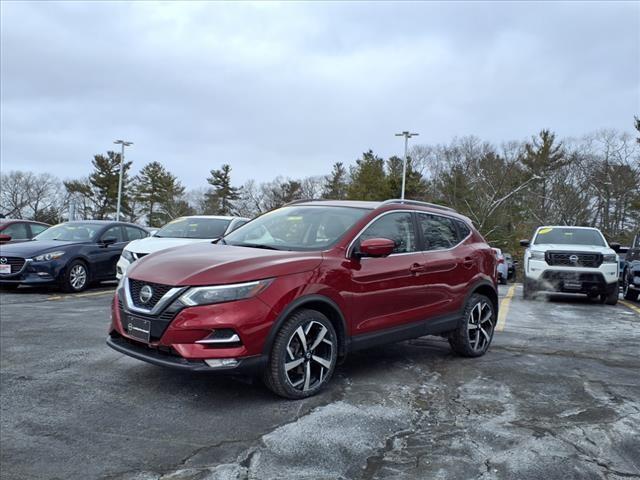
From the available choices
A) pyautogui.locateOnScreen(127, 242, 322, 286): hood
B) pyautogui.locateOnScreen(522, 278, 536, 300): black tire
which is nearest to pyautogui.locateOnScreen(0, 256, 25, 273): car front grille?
pyautogui.locateOnScreen(127, 242, 322, 286): hood

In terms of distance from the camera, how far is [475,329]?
6086 mm

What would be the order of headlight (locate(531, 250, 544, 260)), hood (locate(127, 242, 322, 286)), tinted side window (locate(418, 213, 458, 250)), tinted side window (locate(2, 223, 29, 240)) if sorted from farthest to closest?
1. tinted side window (locate(2, 223, 29, 240))
2. headlight (locate(531, 250, 544, 260))
3. tinted side window (locate(418, 213, 458, 250))
4. hood (locate(127, 242, 322, 286))

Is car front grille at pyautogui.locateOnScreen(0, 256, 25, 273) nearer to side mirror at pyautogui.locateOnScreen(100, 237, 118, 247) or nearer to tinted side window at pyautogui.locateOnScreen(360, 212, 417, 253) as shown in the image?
side mirror at pyautogui.locateOnScreen(100, 237, 118, 247)

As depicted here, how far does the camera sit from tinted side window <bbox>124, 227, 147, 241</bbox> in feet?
41.4

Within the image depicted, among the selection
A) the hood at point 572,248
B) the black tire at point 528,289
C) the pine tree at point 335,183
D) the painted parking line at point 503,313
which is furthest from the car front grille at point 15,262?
the pine tree at point 335,183

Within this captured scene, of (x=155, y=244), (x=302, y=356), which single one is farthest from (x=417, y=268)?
(x=155, y=244)

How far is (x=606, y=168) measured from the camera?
39.3 metres

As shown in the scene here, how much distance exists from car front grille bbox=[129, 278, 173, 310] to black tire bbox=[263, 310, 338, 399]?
2.99ft

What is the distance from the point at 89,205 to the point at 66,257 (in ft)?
198

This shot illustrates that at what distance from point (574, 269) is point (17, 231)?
1309 cm

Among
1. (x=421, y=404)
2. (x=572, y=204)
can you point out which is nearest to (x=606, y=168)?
(x=572, y=204)

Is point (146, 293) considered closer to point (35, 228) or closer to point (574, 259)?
point (574, 259)

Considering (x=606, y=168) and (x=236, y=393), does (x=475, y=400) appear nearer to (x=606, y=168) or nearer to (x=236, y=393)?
(x=236, y=393)

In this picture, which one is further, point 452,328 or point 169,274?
point 452,328
